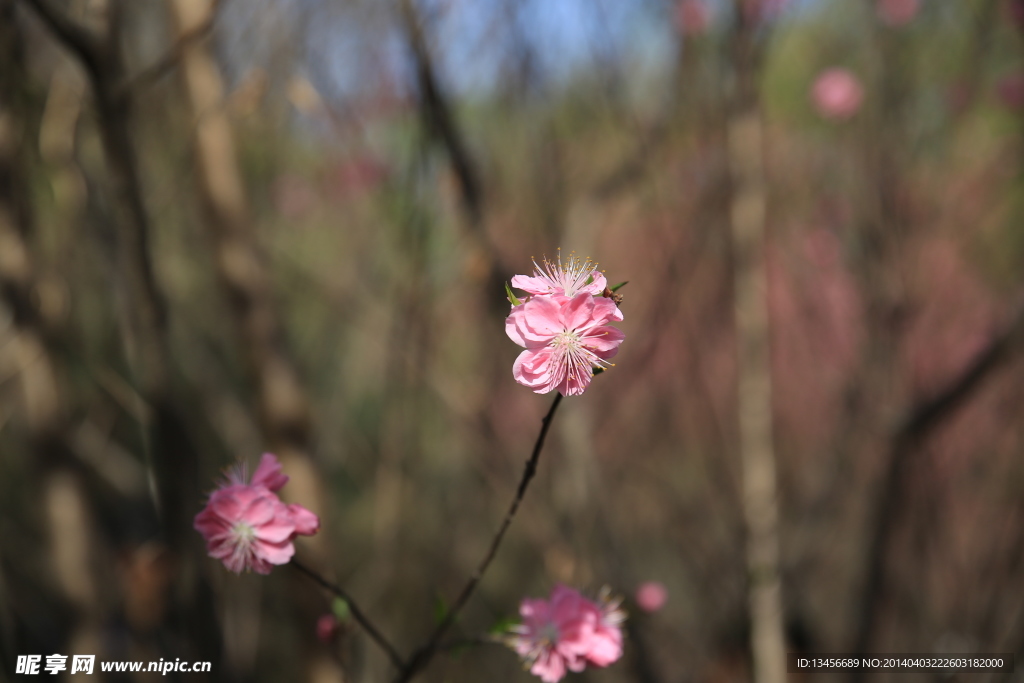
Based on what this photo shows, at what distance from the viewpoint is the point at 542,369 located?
82 centimetres

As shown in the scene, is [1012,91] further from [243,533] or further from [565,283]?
[243,533]

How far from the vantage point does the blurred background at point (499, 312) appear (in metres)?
1.67

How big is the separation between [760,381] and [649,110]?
1027 mm

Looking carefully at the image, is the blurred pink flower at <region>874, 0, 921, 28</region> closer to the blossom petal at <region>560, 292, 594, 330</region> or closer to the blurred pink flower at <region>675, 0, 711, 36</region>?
the blurred pink flower at <region>675, 0, 711, 36</region>

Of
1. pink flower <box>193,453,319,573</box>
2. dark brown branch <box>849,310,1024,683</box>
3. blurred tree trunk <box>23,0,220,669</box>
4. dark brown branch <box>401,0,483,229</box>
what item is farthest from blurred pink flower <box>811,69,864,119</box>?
pink flower <box>193,453,319,573</box>

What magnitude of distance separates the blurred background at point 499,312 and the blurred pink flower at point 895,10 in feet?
0.07

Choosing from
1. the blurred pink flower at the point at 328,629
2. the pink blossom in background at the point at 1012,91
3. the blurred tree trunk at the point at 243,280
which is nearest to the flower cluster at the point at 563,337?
the blurred pink flower at the point at 328,629

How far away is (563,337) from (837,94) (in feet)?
8.25

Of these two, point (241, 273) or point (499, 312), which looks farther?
point (499, 312)

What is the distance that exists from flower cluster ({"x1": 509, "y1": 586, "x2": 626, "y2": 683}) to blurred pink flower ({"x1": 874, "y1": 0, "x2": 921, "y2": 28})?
2.31 metres

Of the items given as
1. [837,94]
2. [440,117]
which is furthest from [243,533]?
[837,94]

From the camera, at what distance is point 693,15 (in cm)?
248

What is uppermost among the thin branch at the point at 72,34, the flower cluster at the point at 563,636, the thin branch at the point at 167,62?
the thin branch at the point at 167,62

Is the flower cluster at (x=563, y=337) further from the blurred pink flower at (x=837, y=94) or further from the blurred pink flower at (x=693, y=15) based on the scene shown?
the blurred pink flower at (x=837, y=94)
